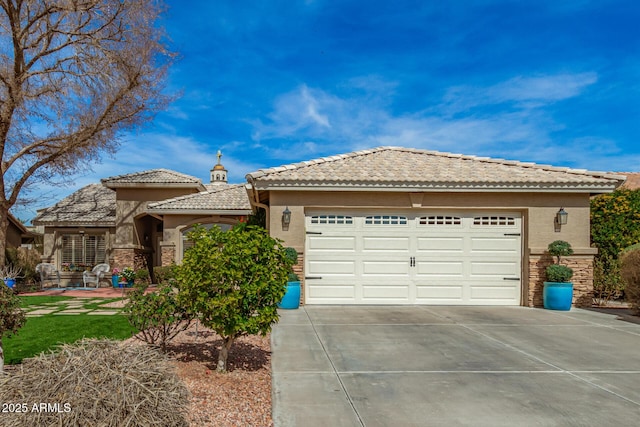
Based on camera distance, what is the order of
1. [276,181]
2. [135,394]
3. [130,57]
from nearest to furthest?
[135,394], [276,181], [130,57]

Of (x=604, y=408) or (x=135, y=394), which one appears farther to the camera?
(x=604, y=408)

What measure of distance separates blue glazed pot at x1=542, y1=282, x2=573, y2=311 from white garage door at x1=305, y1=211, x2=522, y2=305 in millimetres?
852

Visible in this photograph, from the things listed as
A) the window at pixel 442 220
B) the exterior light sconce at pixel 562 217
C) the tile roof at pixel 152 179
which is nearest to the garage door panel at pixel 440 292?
the window at pixel 442 220

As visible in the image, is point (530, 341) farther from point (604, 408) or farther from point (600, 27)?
point (600, 27)

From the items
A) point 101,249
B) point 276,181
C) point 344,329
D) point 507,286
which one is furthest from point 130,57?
point 507,286

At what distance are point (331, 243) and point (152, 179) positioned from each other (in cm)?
1128

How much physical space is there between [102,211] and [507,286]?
17956mm

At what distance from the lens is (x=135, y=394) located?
2.82 m

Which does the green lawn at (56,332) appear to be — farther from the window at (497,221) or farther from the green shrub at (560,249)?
the green shrub at (560,249)

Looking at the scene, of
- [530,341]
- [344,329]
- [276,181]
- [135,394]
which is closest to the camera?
[135,394]

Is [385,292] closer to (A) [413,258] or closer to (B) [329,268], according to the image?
(A) [413,258]

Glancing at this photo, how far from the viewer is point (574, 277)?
1109cm

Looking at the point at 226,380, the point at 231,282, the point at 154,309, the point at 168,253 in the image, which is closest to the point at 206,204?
the point at 168,253

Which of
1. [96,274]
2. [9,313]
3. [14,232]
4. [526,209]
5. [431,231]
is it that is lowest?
[96,274]
